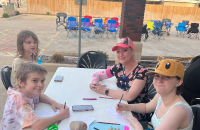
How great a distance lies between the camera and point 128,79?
7.34ft

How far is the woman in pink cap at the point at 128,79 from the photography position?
2.05 metres

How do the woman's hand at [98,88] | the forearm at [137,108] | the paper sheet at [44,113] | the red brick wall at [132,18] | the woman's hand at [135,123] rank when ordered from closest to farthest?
the woman's hand at [135,123], the paper sheet at [44,113], the forearm at [137,108], the woman's hand at [98,88], the red brick wall at [132,18]

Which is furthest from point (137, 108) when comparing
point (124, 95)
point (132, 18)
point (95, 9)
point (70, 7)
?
point (70, 7)

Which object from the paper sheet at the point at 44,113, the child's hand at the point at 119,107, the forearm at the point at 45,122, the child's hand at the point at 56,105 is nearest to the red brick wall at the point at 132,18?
the child's hand at the point at 119,107

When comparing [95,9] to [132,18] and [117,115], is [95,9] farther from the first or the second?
[117,115]

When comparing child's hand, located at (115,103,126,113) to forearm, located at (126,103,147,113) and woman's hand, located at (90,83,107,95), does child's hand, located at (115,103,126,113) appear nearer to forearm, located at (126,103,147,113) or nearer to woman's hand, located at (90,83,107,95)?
forearm, located at (126,103,147,113)

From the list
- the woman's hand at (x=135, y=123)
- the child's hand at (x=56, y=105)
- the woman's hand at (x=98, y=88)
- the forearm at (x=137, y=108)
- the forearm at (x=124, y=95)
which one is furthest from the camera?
the woman's hand at (x=98, y=88)

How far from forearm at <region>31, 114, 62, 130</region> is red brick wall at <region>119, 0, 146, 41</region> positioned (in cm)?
439

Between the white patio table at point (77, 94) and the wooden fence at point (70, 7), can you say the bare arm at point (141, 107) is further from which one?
the wooden fence at point (70, 7)

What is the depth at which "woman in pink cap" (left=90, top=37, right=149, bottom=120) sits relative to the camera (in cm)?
205

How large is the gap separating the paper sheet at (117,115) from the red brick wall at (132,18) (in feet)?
13.2

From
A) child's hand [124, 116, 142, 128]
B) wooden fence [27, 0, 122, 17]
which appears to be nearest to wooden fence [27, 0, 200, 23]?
wooden fence [27, 0, 122, 17]

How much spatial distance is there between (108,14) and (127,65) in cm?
2277

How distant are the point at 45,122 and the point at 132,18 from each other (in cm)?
460
